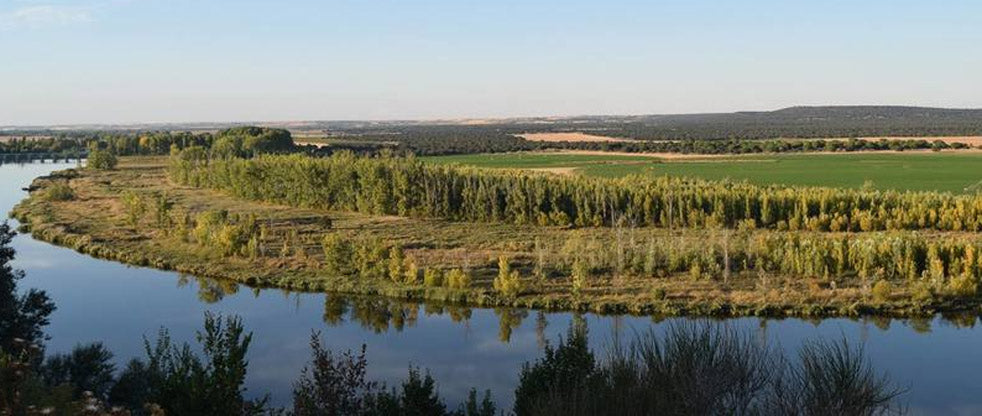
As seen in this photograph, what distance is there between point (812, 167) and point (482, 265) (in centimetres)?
6114

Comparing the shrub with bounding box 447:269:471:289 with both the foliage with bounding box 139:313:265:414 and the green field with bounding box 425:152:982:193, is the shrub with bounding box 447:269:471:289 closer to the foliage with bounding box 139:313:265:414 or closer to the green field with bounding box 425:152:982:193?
the foliage with bounding box 139:313:265:414

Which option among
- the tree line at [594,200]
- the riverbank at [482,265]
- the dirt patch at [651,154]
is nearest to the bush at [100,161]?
the riverbank at [482,265]

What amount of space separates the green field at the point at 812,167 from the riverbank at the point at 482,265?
2025cm

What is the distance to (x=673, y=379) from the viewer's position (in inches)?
479

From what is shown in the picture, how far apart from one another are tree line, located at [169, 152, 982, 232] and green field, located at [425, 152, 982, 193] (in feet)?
37.9

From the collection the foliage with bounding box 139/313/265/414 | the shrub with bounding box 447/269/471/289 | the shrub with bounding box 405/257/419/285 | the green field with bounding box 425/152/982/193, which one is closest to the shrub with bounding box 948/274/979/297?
the shrub with bounding box 447/269/471/289

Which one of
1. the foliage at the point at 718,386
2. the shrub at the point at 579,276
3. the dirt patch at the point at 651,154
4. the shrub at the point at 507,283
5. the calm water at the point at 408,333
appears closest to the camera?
the foliage at the point at 718,386

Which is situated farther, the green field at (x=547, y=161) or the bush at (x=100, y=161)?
the bush at (x=100, y=161)

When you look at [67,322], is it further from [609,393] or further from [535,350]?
[609,393]

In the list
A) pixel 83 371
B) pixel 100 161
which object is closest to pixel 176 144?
pixel 100 161

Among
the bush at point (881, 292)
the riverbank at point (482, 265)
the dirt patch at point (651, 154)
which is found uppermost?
the dirt patch at point (651, 154)

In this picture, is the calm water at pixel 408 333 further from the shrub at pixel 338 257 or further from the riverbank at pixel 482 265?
the shrub at pixel 338 257

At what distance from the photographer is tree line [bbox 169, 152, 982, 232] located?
4622 cm

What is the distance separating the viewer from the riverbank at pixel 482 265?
1225 inches
